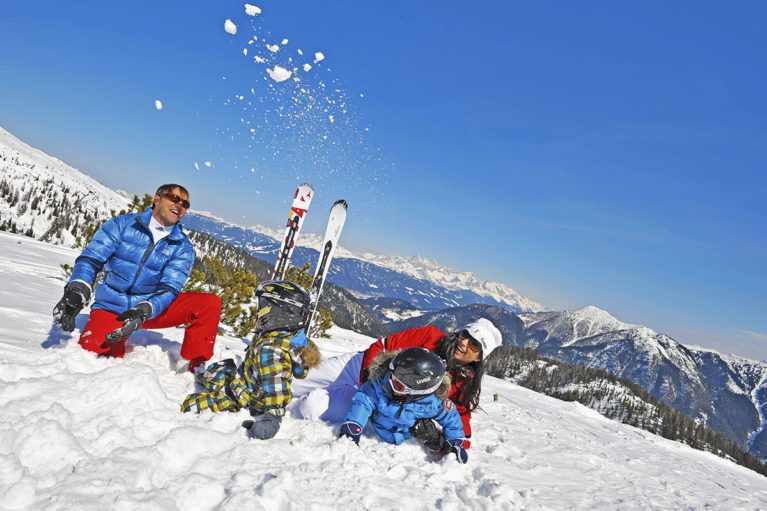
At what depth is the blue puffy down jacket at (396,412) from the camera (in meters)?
4.54

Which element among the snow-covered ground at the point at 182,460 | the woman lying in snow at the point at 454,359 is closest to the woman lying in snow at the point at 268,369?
the snow-covered ground at the point at 182,460

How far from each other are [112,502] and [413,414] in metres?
2.96

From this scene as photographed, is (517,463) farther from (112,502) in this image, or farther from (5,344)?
(5,344)

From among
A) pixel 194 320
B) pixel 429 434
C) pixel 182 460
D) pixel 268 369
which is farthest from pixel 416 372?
pixel 194 320

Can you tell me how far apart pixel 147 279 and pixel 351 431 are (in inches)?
122

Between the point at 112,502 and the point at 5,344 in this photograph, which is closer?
the point at 112,502

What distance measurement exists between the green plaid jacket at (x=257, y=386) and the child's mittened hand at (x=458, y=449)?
1.92 meters

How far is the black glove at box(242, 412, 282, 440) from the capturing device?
3766mm

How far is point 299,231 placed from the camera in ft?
37.4

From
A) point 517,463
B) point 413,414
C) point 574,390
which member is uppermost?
point 413,414

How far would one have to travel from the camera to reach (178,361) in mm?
5188

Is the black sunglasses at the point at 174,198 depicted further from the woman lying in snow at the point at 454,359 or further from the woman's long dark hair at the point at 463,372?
the woman's long dark hair at the point at 463,372

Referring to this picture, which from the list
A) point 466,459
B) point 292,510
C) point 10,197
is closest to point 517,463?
point 466,459

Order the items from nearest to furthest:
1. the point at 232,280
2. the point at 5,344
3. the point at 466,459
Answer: the point at 5,344, the point at 466,459, the point at 232,280
